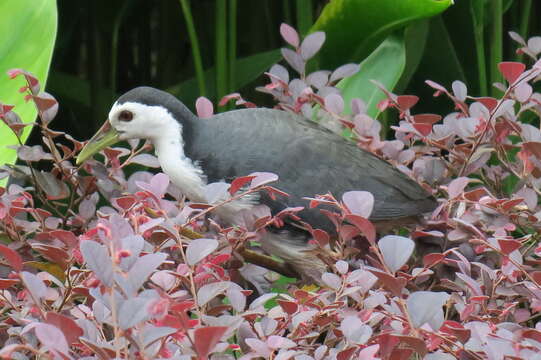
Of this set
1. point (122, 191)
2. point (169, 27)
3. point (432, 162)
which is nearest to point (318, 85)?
point (432, 162)

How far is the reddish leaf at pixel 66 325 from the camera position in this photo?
26.6 inches

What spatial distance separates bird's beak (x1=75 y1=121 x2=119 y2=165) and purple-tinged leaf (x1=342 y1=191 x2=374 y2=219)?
0.46 meters

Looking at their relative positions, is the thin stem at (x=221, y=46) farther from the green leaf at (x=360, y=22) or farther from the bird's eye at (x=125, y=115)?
the bird's eye at (x=125, y=115)

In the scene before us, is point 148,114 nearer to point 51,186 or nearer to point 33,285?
point 51,186

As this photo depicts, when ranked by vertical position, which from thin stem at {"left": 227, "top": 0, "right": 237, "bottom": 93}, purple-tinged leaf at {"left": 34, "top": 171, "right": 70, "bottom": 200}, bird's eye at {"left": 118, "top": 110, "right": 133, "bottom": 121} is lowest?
thin stem at {"left": 227, "top": 0, "right": 237, "bottom": 93}

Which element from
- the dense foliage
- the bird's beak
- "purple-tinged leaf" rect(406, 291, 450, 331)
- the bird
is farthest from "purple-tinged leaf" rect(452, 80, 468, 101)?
"purple-tinged leaf" rect(406, 291, 450, 331)

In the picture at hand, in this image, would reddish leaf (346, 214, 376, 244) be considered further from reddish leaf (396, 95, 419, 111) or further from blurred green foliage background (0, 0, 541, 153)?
blurred green foliage background (0, 0, 541, 153)

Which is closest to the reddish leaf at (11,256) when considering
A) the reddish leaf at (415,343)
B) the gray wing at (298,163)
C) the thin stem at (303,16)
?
the reddish leaf at (415,343)

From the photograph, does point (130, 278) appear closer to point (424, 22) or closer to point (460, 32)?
point (424, 22)

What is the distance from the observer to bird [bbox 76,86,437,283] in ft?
4.21

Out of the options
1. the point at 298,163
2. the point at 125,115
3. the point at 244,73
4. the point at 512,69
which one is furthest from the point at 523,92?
the point at 244,73

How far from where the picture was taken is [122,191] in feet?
3.95

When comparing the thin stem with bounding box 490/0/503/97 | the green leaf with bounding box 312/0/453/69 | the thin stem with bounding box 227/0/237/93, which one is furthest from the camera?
the thin stem with bounding box 227/0/237/93

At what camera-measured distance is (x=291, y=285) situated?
1.12 m
